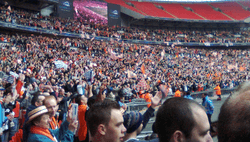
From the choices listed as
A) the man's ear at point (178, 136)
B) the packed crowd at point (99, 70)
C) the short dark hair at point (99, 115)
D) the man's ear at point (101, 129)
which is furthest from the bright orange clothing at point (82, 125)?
the man's ear at point (178, 136)

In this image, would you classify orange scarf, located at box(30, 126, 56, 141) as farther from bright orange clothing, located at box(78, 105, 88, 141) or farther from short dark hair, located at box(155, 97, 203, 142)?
short dark hair, located at box(155, 97, 203, 142)

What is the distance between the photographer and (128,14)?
3947cm

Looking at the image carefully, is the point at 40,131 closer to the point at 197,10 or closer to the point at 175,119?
the point at 175,119

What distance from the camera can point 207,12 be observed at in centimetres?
4953

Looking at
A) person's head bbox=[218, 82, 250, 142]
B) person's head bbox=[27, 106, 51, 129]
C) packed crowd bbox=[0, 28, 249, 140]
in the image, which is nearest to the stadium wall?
packed crowd bbox=[0, 28, 249, 140]

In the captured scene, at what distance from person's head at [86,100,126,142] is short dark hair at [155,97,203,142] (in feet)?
2.45

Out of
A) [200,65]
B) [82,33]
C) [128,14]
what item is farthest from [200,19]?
[82,33]

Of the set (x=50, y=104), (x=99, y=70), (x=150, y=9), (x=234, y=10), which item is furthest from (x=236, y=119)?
(x=234, y=10)

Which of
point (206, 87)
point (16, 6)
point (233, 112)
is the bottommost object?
point (206, 87)

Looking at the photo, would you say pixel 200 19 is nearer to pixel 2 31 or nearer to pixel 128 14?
pixel 128 14

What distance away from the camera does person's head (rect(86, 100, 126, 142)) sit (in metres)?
2.07

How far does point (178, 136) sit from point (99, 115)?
989 mm

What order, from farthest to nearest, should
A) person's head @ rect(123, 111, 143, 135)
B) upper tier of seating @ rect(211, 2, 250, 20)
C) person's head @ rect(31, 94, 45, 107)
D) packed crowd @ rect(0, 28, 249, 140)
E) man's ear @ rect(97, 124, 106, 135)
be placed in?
upper tier of seating @ rect(211, 2, 250, 20) → packed crowd @ rect(0, 28, 249, 140) → person's head @ rect(31, 94, 45, 107) → person's head @ rect(123, 111, 143, 135) → man's ear @ rect(97, 124, 106, 135)

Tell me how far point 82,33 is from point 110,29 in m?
6.37
